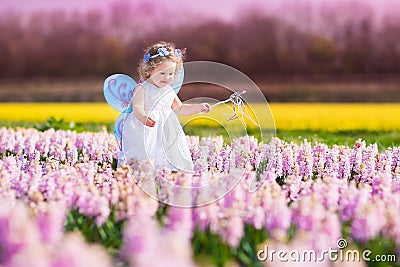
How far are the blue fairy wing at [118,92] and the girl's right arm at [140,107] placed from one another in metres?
0.40

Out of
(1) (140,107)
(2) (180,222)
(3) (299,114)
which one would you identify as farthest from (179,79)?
(3) (299,114)

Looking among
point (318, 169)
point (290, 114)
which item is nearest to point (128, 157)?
point (318, 169)

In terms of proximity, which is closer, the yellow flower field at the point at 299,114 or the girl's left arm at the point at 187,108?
the girl's left arm at the point at 187,108

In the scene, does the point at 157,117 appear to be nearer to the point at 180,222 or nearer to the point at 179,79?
the point at 179,79

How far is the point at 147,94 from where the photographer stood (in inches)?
256

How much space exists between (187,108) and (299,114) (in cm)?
937

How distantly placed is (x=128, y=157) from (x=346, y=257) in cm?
307

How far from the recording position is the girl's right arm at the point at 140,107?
6.24 meters

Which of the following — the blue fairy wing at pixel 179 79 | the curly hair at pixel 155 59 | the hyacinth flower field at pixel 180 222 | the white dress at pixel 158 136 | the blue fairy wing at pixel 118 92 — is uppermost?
the curly hair at pixel 155 59

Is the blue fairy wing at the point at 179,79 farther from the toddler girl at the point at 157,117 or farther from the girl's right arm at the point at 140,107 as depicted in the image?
the girl's right arm at the point at 140,107

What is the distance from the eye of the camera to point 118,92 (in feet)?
22.6

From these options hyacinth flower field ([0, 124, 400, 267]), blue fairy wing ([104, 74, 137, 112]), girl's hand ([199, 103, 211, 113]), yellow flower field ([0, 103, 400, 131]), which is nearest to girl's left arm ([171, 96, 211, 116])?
girl's hand ([199, 103, 211, 113])

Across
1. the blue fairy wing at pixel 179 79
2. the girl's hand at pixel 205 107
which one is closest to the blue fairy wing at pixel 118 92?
the blue fairy wing at pixel 179 79

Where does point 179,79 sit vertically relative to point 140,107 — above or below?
above
